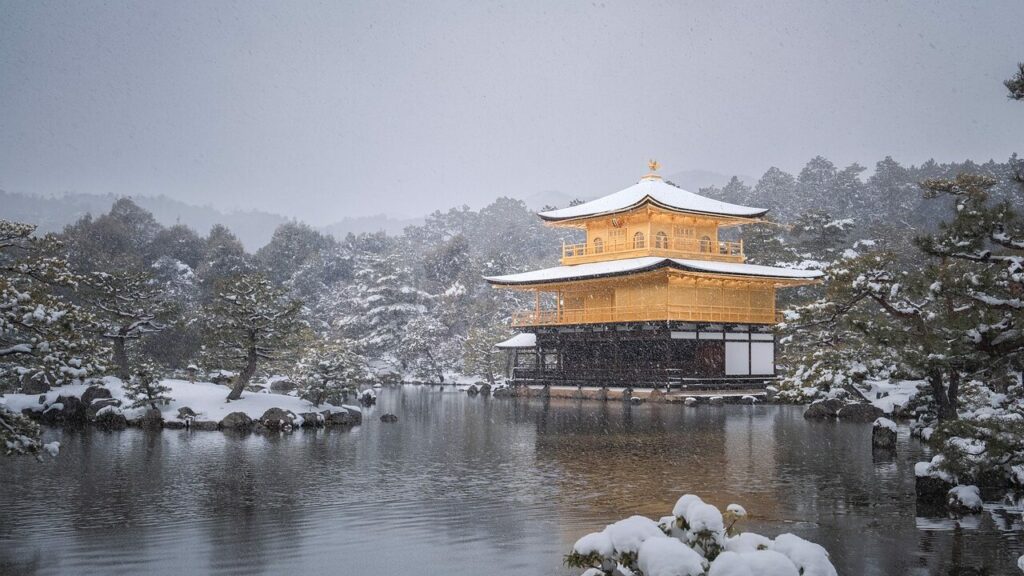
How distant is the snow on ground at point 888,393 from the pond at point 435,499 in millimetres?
5183

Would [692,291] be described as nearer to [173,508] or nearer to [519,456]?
[519,456]

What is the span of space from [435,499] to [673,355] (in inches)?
1054

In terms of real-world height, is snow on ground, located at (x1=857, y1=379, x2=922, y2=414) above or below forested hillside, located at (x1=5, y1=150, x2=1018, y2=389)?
below

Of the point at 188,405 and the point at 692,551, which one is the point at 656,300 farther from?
the point at 692,551

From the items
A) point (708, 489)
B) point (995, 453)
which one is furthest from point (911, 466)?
point (995, 453)

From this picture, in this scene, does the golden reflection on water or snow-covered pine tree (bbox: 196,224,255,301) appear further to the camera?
snow-covered pine tree (bbox: 196,224,255,301)

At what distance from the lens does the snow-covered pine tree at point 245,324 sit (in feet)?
88.5

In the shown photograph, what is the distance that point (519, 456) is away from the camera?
19.0 meters

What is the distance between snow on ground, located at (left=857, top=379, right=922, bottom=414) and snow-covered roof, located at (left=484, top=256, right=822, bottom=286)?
616 cm

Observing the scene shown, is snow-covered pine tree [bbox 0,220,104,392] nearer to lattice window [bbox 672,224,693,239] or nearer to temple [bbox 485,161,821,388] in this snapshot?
temple [bbox 485,161,821,388]

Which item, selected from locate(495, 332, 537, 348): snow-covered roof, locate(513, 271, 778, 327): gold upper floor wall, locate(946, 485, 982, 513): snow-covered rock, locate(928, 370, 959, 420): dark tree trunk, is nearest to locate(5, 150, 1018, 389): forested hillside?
locate(495, 332, 537, 348): snow-covered roof

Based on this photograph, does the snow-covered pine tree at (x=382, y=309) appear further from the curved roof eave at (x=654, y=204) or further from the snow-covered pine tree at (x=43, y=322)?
the snow-covered pine tree at (x=43, y=322)

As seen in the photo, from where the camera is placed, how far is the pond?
9695 millimetres

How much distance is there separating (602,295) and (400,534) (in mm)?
32942
